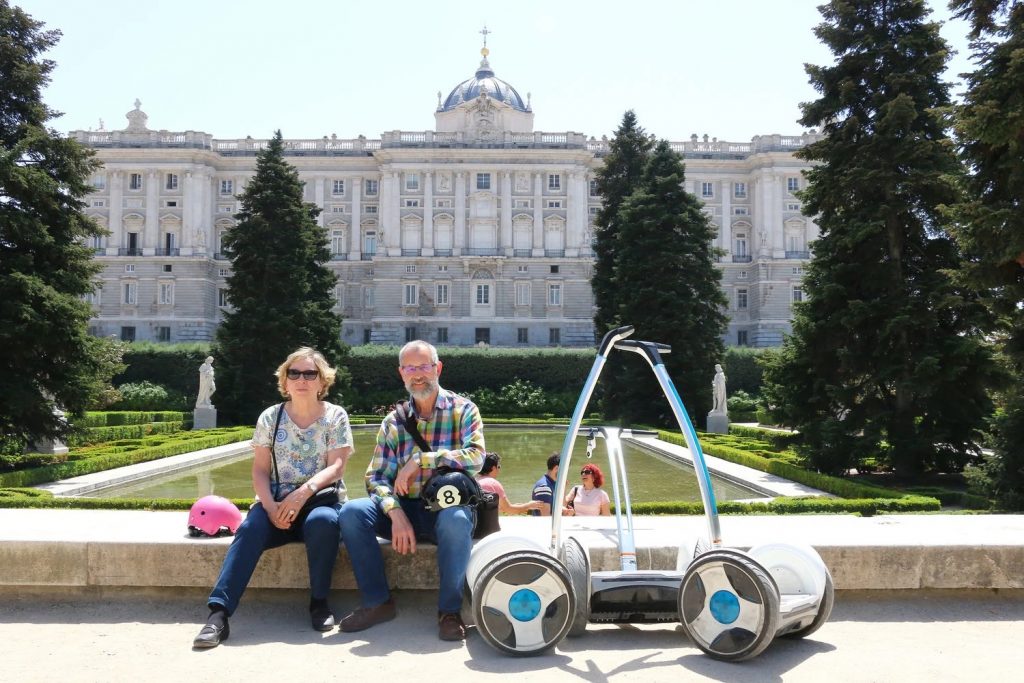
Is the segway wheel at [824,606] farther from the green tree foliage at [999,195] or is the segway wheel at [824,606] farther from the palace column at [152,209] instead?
the palace column at [152,209]

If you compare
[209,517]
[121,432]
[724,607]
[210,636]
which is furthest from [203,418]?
[724,607]

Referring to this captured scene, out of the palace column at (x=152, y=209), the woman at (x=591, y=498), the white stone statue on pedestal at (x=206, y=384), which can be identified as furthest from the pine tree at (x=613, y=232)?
the palace column at (x=152, y=209)

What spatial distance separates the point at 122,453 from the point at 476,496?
36.7 ft

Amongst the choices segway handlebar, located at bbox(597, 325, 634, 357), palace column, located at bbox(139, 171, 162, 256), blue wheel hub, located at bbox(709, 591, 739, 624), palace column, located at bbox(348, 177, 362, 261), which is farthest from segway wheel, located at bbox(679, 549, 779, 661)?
palace column, located at bbox(139, 171, 162, 256)

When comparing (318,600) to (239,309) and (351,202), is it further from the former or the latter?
(351,202)

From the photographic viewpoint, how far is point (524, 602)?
3.39 m

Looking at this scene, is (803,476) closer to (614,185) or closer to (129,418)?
(129,418)

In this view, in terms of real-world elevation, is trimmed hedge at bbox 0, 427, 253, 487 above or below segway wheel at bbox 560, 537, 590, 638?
below

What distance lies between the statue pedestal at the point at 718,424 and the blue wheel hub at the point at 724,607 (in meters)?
18.6

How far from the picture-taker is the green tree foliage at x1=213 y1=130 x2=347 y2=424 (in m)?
23.6

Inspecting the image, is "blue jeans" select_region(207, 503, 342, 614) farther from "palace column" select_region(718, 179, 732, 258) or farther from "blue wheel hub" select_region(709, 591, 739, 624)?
"palace column" select_region(718, 179, 732, 258)

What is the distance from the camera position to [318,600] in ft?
12.7

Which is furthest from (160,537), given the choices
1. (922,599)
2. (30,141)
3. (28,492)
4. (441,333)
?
(441,333)

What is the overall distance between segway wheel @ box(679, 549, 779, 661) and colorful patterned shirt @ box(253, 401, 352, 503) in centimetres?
193
